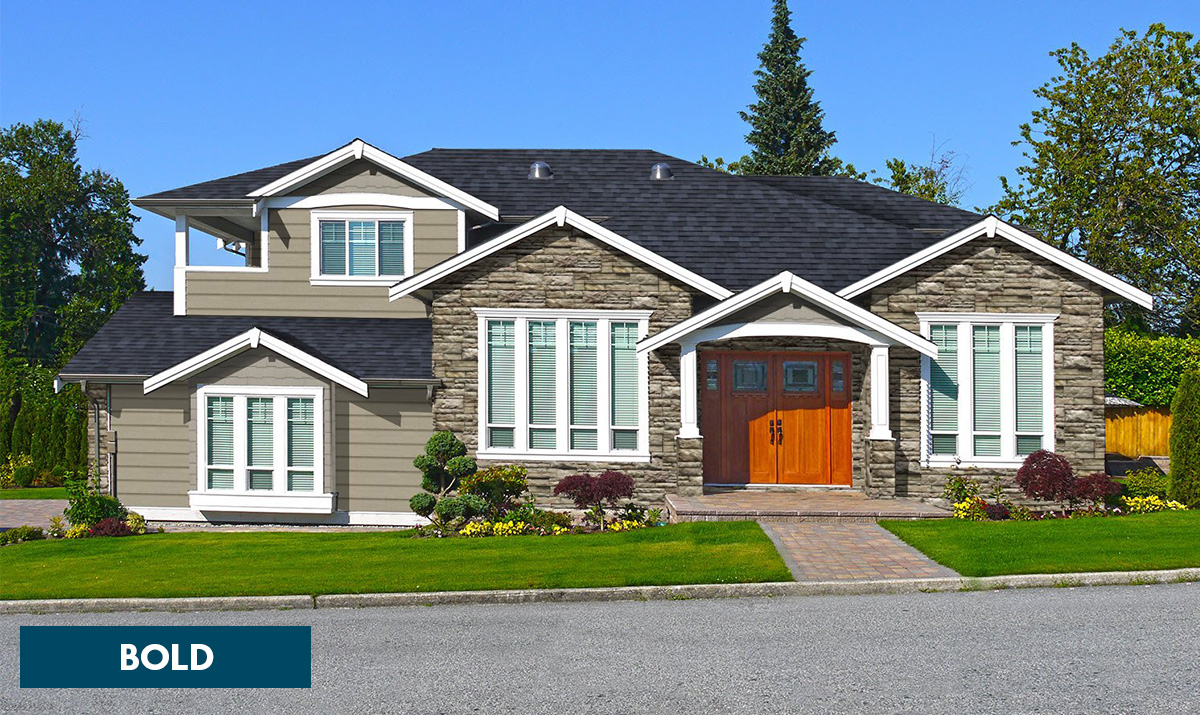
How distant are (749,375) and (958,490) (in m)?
4.23

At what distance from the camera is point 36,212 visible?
166 ft

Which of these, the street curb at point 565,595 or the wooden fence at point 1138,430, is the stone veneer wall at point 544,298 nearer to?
the street curb at point 565,595

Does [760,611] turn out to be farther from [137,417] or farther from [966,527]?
[137,417]

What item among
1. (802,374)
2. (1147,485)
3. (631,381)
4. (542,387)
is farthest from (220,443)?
(1147,485)

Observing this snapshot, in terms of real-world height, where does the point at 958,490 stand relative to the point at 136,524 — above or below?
above

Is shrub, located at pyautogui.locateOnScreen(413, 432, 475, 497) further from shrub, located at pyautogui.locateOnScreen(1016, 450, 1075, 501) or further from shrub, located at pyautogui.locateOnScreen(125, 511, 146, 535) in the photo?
shrub, located at pyautogui.locateOnScreen(1016, 450, 1075, 501)

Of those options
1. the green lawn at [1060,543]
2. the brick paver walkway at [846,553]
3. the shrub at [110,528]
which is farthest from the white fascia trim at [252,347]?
the green lawn at [1060,543]

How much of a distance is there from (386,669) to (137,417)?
12325 millimetres

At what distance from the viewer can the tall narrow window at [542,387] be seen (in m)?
18.7

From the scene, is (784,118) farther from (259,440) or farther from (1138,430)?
(259,440)

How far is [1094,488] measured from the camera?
17.4 meters

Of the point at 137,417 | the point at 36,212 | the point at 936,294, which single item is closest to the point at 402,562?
the point at 137,417

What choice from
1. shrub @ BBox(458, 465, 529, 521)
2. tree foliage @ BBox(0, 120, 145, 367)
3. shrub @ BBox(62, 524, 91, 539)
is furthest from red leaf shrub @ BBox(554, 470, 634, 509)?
tree foliage @ BBox(0, 120, 145, 367)

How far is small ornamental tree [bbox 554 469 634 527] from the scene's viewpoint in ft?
56.4
